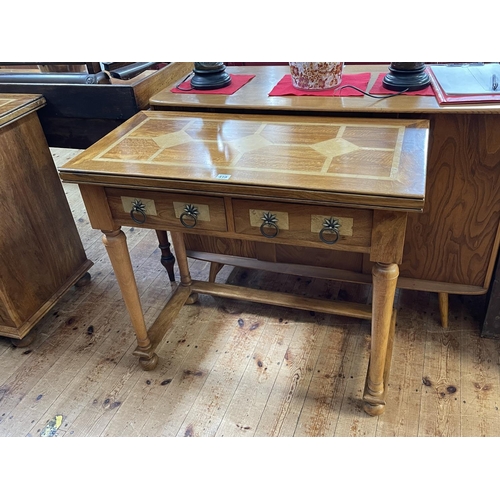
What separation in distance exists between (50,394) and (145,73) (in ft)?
4.13

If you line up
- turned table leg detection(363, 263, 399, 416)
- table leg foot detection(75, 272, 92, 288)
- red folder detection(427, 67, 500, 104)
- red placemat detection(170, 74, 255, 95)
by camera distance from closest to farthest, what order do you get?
→ turned table leg detection(363, 263, 399, 416), red folder detection(427, 67, 500, 104), red placemat detection(170, 74, 255, 95), table leg foot detection(75, 272, 92, 288)

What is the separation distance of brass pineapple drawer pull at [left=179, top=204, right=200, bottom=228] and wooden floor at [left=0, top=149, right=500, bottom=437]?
632 mm

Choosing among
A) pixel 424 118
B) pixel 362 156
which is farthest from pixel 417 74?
pixel 362 156

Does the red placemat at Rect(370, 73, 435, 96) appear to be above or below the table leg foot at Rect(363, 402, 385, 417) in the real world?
above

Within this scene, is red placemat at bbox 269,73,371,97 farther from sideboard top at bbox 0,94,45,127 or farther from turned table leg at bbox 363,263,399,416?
sideboard top at bbox 0,94,45,127

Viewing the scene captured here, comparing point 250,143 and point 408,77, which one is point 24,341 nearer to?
point 250,143

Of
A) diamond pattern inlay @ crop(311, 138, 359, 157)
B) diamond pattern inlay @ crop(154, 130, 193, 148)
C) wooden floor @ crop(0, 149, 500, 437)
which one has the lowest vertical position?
wooden floor @ crop(0, 149, 500, 437)

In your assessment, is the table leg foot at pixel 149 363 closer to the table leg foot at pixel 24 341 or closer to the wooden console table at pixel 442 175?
the table leg foot at pixel 24 341

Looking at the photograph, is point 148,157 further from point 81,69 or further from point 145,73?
point 81,69

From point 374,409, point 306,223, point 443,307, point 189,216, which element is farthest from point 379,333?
point 189,216

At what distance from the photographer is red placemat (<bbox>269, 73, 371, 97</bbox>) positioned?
4.97 ft

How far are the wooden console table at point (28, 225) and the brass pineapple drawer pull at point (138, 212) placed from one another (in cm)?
63

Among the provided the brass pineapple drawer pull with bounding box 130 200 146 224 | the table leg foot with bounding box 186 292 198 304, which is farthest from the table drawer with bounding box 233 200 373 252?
the table leg foot with bounding box 186 292 198 304

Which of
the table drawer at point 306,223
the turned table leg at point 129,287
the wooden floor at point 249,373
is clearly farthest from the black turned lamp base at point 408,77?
the turned table leg at point 129,287
